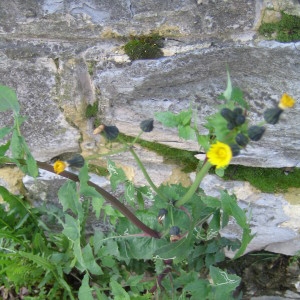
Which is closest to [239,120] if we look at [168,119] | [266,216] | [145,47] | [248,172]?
[168,119]

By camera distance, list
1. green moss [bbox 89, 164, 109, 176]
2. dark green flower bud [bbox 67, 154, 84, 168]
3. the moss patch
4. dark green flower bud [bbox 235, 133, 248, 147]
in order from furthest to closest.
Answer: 1. green moss [bbox 89, 164, 109, 176]
2. the moss patch
3. dark green flower bud [bbox 67, 154, 84, 168]
4. dark green flower bud [bbox 235, 133, 248, 147]

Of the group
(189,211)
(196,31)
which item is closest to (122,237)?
(189,211)

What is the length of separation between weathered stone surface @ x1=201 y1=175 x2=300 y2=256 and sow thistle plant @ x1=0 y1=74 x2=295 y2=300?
0.77 ft

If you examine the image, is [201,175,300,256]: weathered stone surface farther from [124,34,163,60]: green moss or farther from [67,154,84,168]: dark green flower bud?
[67,154,84,168]: dark green flower bud

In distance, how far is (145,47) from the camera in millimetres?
1759

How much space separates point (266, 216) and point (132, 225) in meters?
0.74

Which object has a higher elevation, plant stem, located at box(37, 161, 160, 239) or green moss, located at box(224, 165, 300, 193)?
plant stem, located at box(37, 161, 160, 239)

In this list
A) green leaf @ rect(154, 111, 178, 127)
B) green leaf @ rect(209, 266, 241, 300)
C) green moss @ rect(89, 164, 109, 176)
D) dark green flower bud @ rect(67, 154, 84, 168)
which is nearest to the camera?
dark green flower bud @ rect(67, 154, 84, 168)

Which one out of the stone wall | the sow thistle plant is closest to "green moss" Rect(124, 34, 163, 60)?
the stone wall

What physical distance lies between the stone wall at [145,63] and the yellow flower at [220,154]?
0.61 metres

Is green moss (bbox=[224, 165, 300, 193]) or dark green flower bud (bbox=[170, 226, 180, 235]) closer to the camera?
dark green flower bud (bbox=[170, 226, 180, 235])

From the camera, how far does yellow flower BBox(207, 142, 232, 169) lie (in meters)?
1.16

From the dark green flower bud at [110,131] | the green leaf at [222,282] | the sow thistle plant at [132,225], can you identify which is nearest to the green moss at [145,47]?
the sow thistle plant at [132,225]

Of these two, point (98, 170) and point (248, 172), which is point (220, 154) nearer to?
point (248, 172)
